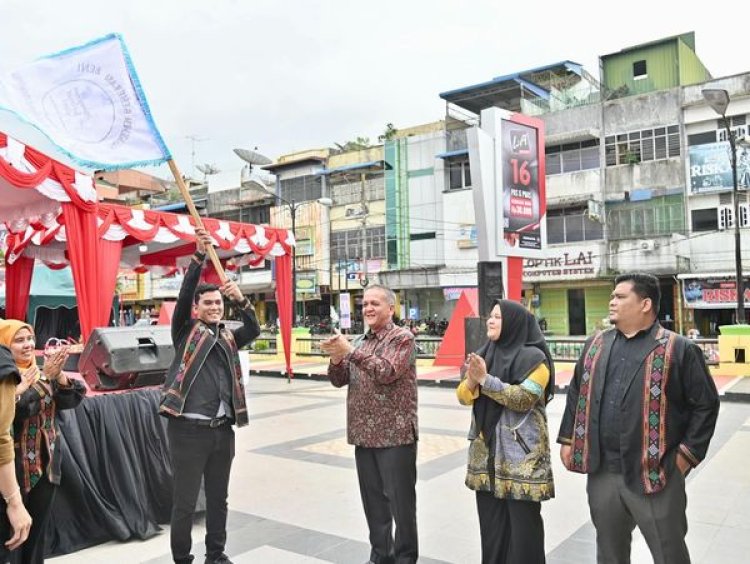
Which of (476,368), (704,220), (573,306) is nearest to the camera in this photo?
(476,368)

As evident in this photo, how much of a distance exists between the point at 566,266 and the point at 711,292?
539cm

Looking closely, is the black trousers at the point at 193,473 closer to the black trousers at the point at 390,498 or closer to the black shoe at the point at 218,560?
the black shoe at the point at 218,560

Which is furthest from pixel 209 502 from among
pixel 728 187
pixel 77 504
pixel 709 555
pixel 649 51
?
pixel 649 51

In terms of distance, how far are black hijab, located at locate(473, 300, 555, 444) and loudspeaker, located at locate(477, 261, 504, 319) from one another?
807 centimetres

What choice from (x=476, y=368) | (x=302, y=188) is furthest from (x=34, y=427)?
(x=302, y=188)

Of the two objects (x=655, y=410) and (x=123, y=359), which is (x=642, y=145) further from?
(x=655, y=410)

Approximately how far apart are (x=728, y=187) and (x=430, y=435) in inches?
802

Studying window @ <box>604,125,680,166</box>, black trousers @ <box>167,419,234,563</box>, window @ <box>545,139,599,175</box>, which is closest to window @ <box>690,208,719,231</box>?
window @ <box>604,125,680,166</box>

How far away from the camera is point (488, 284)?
1105 centimetres

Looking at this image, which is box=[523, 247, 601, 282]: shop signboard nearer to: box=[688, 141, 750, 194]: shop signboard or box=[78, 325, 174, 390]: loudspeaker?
box=[688, 141, 750, 194]: shop signboard

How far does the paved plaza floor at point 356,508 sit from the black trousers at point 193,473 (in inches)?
19.5

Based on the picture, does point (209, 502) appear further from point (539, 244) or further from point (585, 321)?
point (585, 321)

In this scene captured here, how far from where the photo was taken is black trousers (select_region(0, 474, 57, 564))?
282 centimetres

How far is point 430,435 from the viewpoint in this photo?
7453 millimetres
